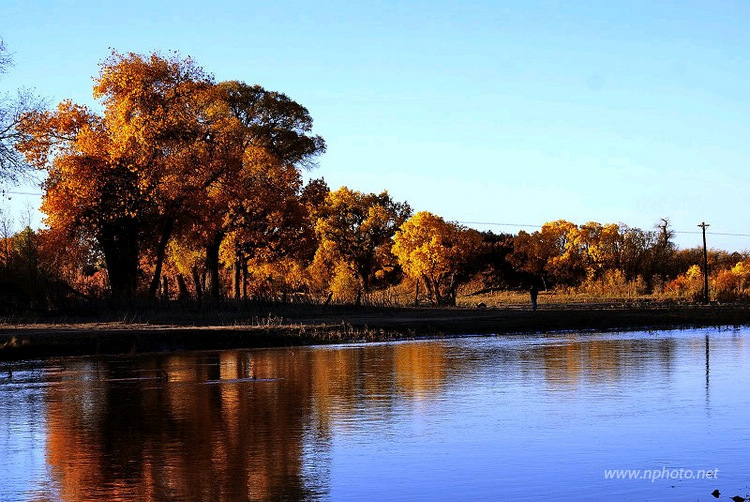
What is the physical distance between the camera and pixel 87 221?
5347cm

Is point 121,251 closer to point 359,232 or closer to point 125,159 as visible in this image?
point 125,159

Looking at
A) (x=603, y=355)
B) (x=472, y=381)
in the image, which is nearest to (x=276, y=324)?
(x=603, y=355)

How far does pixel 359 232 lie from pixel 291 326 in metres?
62.6

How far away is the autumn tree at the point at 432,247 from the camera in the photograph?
318 feet

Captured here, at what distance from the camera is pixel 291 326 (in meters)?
44.4

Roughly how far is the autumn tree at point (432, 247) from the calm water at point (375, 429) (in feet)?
212

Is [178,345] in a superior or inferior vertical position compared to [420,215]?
inferior

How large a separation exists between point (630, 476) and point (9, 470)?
9.08 m

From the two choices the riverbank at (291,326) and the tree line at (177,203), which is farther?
the tree line at (177,203)

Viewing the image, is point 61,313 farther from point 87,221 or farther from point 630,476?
point 630,476

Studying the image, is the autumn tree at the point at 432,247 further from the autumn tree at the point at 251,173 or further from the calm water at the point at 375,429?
the calm water at the point at 375,429

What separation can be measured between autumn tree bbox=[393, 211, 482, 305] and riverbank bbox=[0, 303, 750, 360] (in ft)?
105

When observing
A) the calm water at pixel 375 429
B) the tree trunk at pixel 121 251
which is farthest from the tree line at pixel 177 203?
the calm water at pixel 375 429

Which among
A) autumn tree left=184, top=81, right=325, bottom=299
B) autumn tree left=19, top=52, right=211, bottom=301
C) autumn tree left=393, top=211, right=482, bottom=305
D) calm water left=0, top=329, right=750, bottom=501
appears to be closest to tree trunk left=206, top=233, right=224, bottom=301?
autumn tree left=184, top=81, right=325, bottom=299
